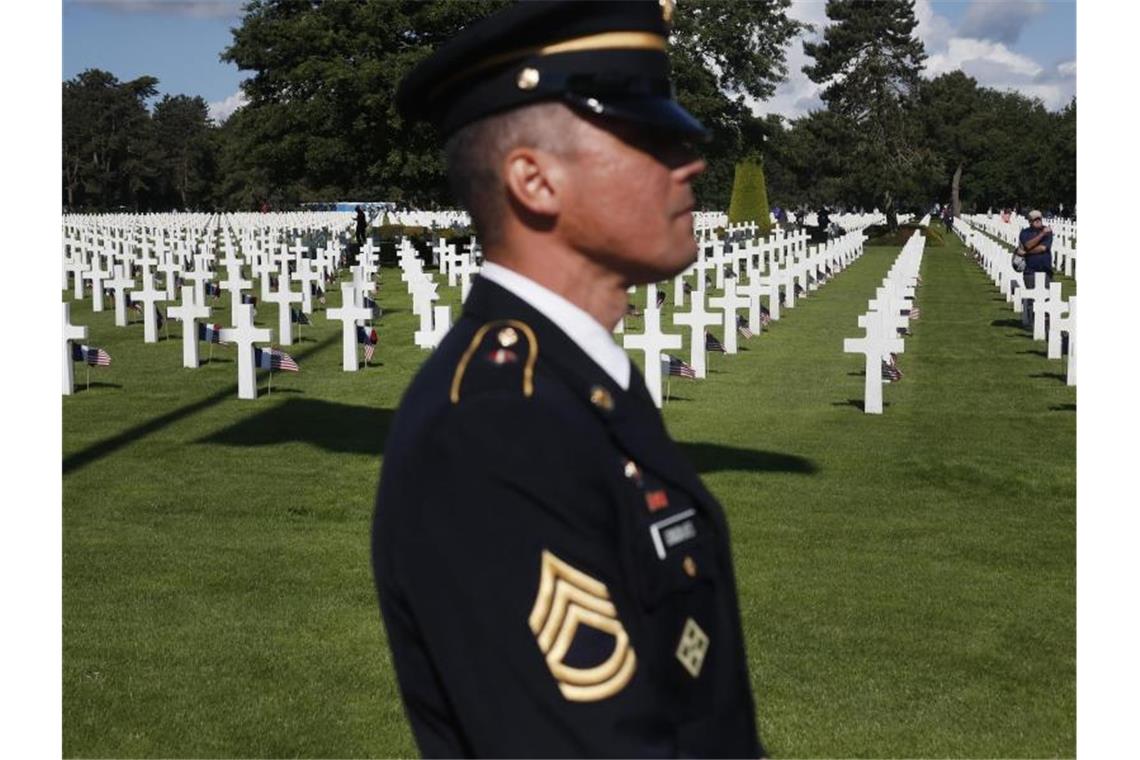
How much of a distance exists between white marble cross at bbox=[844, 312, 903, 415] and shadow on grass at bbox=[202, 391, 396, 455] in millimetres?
4217

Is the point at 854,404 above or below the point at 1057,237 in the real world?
below

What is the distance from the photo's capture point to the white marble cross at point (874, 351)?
14375 mm

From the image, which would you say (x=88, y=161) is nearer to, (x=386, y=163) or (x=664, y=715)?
(x=386, y=163)

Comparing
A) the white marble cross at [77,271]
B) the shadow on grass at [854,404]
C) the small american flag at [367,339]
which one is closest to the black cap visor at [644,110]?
the shadow on grass at [854,404]

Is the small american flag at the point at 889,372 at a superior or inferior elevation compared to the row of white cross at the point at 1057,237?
inferior

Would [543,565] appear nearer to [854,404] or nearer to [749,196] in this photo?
[854,404]

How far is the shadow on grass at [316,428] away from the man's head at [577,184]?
992cm

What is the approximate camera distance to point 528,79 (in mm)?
1971

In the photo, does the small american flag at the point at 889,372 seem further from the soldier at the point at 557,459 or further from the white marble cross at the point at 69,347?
the soldier at the point at 557,459

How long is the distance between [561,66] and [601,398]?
1.33ft

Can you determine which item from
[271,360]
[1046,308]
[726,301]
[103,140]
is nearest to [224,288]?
[726,301]

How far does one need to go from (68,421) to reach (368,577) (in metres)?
6.79

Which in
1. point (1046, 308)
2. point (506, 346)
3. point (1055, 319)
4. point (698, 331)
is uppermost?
point (506, 346)

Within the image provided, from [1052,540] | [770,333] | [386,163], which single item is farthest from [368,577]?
[386,163]
